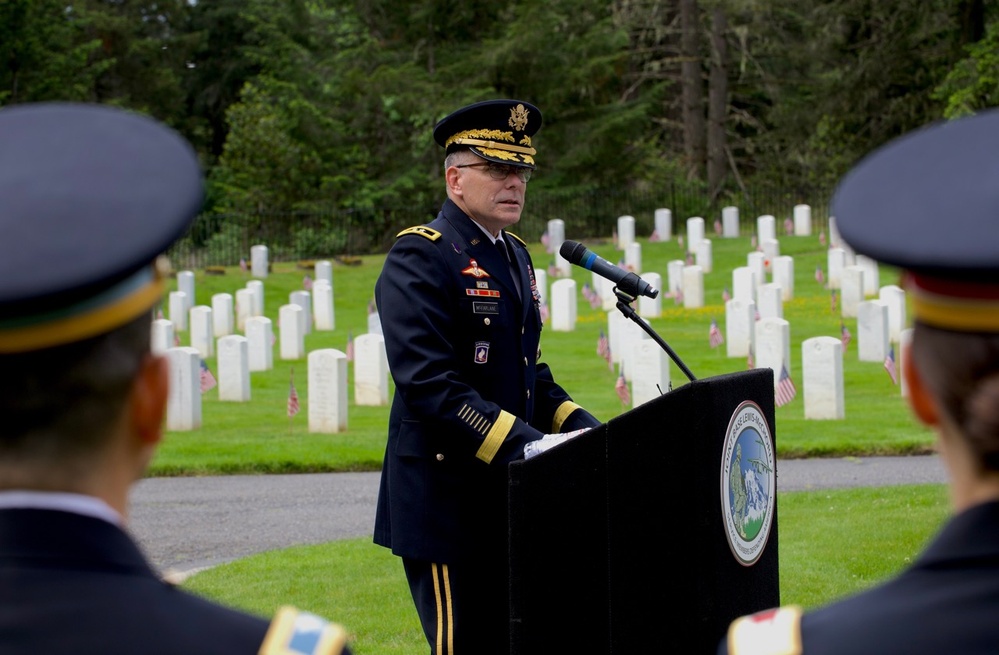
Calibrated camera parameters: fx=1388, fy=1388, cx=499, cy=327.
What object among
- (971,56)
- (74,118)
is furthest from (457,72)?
(74,118)

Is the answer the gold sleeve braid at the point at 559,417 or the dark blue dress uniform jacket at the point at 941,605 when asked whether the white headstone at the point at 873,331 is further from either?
the dark blue dress uniform jacket at the point at 941,605

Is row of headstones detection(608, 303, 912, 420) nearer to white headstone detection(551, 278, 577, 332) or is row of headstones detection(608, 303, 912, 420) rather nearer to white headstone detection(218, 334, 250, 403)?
white headstone detection(218, 334, 250, 403)

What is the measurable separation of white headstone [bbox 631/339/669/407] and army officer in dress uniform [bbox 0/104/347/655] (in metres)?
11.8

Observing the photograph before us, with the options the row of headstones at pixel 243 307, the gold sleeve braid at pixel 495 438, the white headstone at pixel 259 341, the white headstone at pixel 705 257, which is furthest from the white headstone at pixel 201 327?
the gold sleeve braid at pixel 495 438

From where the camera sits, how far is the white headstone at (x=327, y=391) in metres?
13.0

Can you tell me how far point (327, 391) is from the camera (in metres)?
13.1

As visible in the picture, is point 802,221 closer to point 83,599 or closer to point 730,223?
point 730,223

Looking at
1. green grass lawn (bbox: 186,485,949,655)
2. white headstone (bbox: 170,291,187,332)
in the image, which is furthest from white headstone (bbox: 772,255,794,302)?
green grass lawn (bbox: 186,485,949,655)

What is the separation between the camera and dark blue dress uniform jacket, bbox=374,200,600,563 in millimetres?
4309

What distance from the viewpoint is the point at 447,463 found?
4.48m

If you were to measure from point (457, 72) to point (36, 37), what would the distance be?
1038 cm

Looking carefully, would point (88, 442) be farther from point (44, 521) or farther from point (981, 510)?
point (981, 510)

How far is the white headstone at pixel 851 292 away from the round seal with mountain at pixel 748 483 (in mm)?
17449

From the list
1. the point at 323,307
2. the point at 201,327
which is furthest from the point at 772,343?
the point at 323,307
